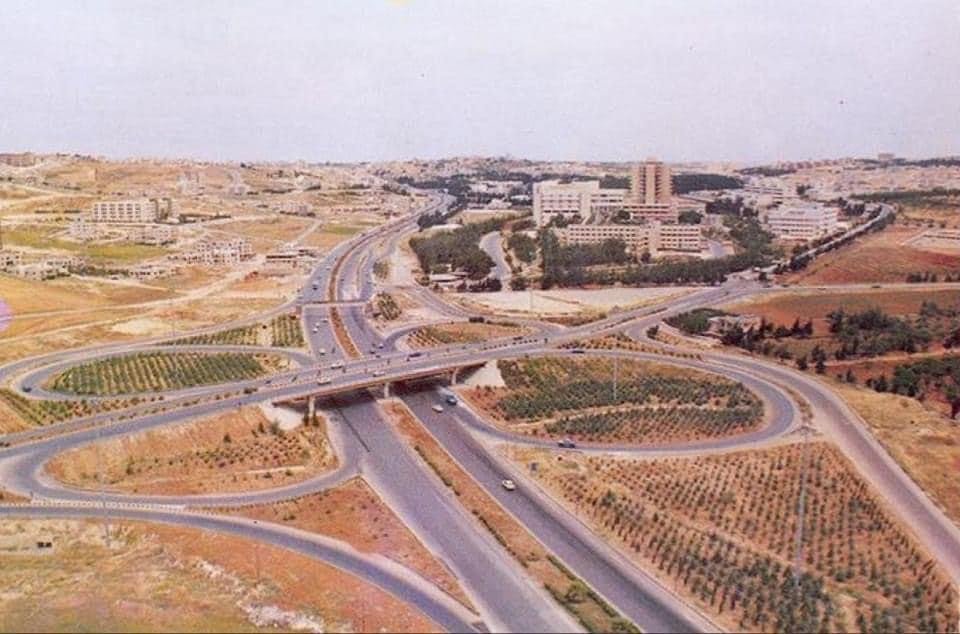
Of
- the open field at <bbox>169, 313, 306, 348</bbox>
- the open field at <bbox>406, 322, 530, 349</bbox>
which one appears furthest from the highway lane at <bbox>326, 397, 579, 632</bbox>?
the open field at <bbox>169, 313, 306, 348</bbox>

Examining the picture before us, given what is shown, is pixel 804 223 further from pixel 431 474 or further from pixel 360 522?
pixel 360 522

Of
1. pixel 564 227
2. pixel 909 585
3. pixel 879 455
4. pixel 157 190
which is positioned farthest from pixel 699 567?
pixel 157 190

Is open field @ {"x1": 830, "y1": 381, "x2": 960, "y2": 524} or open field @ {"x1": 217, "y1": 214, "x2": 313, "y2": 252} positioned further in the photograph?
open field @ {"x1": 217, "y1": 214, "x2": 313, "y2": 252}

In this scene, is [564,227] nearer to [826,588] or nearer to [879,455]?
[879,455]

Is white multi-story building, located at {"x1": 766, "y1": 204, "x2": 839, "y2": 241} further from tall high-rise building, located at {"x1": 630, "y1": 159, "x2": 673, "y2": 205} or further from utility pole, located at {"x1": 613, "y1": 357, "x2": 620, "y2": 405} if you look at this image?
utility pole, located at {"x1": 613, "y1": 357, "x2": 620, "y2": 405}

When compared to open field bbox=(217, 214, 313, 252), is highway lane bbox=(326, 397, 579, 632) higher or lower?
lower

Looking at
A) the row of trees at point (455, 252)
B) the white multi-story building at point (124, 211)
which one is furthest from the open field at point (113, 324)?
the white multi-story building at point (124, 211)
